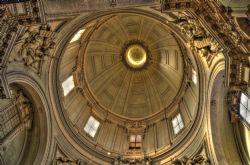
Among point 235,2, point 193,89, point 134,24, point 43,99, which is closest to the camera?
point 235,2

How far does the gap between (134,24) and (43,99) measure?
13975 mm

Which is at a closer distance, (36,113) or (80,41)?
(36,113)

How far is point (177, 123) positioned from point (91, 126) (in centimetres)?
698

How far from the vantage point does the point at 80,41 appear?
956 inches

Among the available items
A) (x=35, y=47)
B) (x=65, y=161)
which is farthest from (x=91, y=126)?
(x=35, y=47)

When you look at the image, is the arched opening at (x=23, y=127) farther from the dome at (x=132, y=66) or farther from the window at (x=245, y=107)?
the window at (x=245, y=107)

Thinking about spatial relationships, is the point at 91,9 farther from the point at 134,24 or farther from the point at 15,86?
the point at 134,24

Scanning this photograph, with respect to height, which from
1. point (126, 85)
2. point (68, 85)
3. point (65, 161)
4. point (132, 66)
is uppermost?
point (132, 66)

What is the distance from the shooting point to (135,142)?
963 inches

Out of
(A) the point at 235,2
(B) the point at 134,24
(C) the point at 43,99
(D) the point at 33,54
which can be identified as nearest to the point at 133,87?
(B) the point at 134,24

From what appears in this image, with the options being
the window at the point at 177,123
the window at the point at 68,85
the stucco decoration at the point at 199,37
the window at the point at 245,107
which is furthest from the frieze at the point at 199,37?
the window at the point at 68,85

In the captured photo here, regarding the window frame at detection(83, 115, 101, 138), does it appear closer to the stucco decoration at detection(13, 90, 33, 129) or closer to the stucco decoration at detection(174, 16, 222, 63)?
the stucco decoration at detection(13, 90, 33, 129)

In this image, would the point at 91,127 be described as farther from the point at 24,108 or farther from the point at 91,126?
the point at 24,108

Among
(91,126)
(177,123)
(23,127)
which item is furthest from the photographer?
(91,126)
